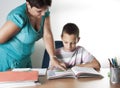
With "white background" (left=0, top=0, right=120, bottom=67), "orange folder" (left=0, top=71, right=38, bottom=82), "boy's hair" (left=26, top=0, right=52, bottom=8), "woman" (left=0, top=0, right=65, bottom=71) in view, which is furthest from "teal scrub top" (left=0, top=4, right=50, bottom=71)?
"white background" (left=0, top=0, right=120, bottom=67)

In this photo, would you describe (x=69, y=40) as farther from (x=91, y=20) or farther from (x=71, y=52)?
(x=91, y=20)

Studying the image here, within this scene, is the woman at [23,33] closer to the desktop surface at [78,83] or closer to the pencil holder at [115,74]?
the desktop surface at [78,83]

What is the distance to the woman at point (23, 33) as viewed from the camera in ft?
4.72

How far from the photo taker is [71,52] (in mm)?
1845

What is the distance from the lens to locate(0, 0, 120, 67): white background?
2.29 m

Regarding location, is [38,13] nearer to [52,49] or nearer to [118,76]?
[52,49]

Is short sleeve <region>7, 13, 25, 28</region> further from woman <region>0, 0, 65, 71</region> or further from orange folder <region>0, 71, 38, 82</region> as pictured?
orange folder <region>0, 71, 38, 82</region>

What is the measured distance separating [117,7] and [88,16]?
31 centimetres

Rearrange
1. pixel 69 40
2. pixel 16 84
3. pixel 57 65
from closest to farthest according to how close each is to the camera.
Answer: pixel 16 84, pixel 57 65, pixel 69 40

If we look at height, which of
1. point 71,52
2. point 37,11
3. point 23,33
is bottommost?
point 71,52

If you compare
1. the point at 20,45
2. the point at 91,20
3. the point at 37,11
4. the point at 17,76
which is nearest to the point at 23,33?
the point at 20,45

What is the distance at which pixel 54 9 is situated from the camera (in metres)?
2.30

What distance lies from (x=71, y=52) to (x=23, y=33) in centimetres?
48

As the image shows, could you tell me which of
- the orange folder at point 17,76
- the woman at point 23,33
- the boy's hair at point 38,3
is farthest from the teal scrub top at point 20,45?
the orange folder at point 17,76
